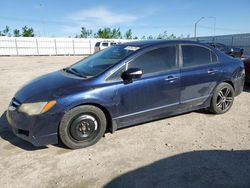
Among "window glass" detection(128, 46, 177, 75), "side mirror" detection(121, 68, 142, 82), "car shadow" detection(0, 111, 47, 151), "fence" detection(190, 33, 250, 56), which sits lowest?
"car shadow" detection(0, 111, 47, 151)

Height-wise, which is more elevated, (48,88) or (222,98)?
(48,88)

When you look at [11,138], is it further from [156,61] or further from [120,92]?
[156,61]

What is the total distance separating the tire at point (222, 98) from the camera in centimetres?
521

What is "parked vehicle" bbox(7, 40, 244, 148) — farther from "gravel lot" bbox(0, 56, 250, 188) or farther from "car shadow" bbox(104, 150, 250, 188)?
"car shadow" bbox(104, 150, 250, 188)

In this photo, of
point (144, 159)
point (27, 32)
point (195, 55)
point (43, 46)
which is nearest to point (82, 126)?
point (144, 159)

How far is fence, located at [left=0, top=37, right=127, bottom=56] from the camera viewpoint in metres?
30.0

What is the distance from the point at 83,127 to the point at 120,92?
2.69 feet

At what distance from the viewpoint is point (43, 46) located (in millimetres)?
32344

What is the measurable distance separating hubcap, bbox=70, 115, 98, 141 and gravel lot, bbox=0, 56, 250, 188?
0.22 m

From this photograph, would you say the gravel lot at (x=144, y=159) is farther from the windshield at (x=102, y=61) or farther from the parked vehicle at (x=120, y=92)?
the windshield at (x=102, y=61)

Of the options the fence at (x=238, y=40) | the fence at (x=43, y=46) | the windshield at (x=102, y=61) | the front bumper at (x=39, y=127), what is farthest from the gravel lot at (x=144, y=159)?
the fence at (x=43, y=46)

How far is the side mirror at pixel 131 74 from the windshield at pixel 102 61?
0.31m

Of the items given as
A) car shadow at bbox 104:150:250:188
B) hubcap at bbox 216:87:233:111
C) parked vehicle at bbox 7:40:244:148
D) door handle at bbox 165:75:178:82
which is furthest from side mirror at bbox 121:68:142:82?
hubcap at bbox 216:87:233:111

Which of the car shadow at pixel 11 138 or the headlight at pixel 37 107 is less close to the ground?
the headlight at pixel 37 107
